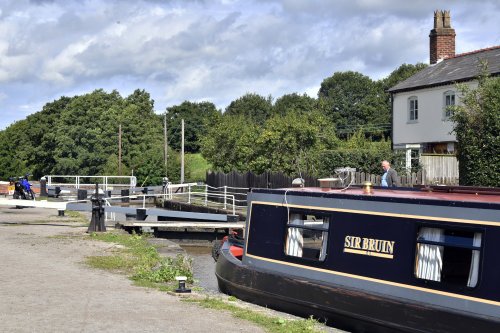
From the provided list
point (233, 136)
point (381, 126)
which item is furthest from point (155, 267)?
point (381, 126)

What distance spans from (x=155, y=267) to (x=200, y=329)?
17.5ft

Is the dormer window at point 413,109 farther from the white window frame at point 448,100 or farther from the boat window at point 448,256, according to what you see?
the boat window at point 448,256

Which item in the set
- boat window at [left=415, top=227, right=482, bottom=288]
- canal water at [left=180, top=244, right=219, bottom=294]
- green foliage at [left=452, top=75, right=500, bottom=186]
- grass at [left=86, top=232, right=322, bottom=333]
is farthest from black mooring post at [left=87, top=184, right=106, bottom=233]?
boat window at [left=415, top=227, right=482, bottom=288]

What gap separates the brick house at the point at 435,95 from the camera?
3058 centimetres

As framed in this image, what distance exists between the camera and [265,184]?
30688mm

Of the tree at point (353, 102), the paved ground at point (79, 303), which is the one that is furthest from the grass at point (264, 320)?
the tree at point (353, 102)

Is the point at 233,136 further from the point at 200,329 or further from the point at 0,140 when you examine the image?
the point at 0,140

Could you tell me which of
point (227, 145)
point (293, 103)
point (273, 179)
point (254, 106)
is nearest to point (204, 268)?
point (273, 179)

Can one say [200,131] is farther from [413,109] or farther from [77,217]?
[77,217]

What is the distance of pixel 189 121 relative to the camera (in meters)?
93.9

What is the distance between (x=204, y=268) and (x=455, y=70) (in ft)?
62.7

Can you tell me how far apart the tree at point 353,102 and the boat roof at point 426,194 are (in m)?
62.2

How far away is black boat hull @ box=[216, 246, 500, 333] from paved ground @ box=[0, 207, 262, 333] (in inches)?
64.9

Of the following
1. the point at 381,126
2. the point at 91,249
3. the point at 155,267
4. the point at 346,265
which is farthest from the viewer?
the point at 381,126
